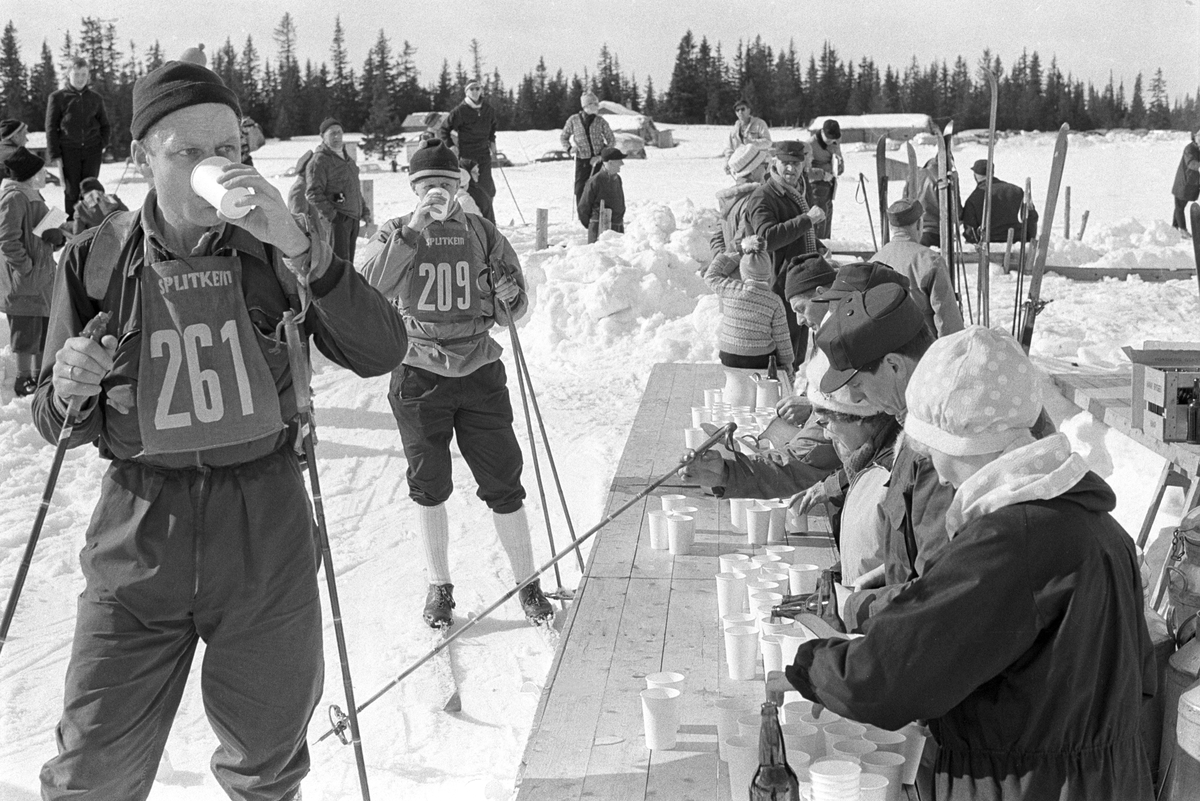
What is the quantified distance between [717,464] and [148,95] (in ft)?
6.77

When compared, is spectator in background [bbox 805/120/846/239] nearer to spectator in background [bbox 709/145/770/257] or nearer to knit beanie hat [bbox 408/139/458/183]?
spectator in background [bbox 709/145/770/257]

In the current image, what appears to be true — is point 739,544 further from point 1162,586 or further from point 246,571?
point 246,571

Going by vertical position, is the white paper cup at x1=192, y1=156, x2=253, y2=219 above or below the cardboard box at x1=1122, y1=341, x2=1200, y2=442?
above

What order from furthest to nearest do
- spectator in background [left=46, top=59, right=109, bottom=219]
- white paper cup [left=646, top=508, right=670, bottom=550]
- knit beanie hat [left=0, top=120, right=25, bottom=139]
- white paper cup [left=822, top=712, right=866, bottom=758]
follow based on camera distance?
spectator in background [left=46, top=59, right=109, bottom=219]
knit beanie hat [left=0, top=120, right=25, bottom=139]
white paper cup [left=646, top=508, right=670, bottom=550]
white paper cup [left=822, top=712, right=866, bottom=758]

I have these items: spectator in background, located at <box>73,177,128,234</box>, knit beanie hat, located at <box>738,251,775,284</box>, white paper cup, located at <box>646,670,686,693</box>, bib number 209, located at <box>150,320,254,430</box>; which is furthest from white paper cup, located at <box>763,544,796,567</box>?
spectator in background, located at <box>73,177,128,234</box>

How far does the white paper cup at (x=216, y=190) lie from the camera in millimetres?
2463

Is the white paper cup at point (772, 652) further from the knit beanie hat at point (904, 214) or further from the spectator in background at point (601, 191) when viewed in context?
the spectator in background at point (601, 191)

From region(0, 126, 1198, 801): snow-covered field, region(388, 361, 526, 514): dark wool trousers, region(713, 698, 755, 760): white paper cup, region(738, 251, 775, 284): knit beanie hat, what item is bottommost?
region(0, 126, 1198, 801): snow-covered field

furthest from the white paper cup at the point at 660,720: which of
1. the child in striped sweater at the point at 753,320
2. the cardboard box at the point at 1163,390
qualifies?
the child in striped sweater at the point at 753,320

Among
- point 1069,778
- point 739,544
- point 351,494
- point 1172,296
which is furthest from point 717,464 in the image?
point 1172,296

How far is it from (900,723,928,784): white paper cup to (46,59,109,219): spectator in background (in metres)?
12.2

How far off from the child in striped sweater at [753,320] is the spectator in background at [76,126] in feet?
28.2

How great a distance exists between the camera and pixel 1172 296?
41.7 ft

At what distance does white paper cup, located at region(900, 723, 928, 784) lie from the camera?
2.30 meters
